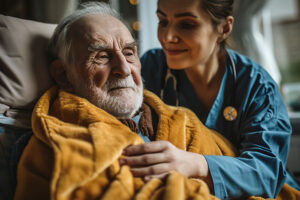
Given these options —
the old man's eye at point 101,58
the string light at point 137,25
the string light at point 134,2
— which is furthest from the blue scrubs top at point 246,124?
the string light at point 134,2

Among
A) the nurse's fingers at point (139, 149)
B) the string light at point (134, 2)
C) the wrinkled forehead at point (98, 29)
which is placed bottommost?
the nurse's fingers at point (139, 149)

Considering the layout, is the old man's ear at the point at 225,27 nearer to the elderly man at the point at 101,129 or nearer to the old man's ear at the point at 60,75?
the elderly man at the point at 101,129

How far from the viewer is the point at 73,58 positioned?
3.09 ft

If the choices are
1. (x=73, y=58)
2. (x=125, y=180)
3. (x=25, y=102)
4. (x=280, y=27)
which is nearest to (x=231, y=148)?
(x=125, y=180)

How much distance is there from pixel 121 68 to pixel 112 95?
99mm

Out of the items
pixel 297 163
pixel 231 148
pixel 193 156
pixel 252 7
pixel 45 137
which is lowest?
pixel 297 163

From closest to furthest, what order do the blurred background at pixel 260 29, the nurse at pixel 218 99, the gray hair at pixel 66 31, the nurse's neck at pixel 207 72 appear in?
the nurse at pixel 218 99 → the gray hair at pixel 66 31 → the nurse's neck at pixel 207 72 → the blurred background at pixel 260 29

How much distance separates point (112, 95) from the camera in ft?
2.97

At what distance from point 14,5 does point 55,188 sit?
277cm

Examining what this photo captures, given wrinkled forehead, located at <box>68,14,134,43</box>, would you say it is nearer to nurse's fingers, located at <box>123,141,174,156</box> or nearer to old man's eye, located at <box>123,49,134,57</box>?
old man's eye, located at <box>123,49,134,57</box>

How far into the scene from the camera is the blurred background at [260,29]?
5.61 feet

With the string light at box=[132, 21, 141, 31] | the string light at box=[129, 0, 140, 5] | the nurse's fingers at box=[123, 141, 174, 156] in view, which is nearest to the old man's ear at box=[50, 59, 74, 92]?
the nurse's fingers at box=[123, 141, 174, 156]

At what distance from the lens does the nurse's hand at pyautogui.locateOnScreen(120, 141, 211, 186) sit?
2.23ft

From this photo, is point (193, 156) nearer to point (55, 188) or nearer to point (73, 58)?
point (55, 188)
